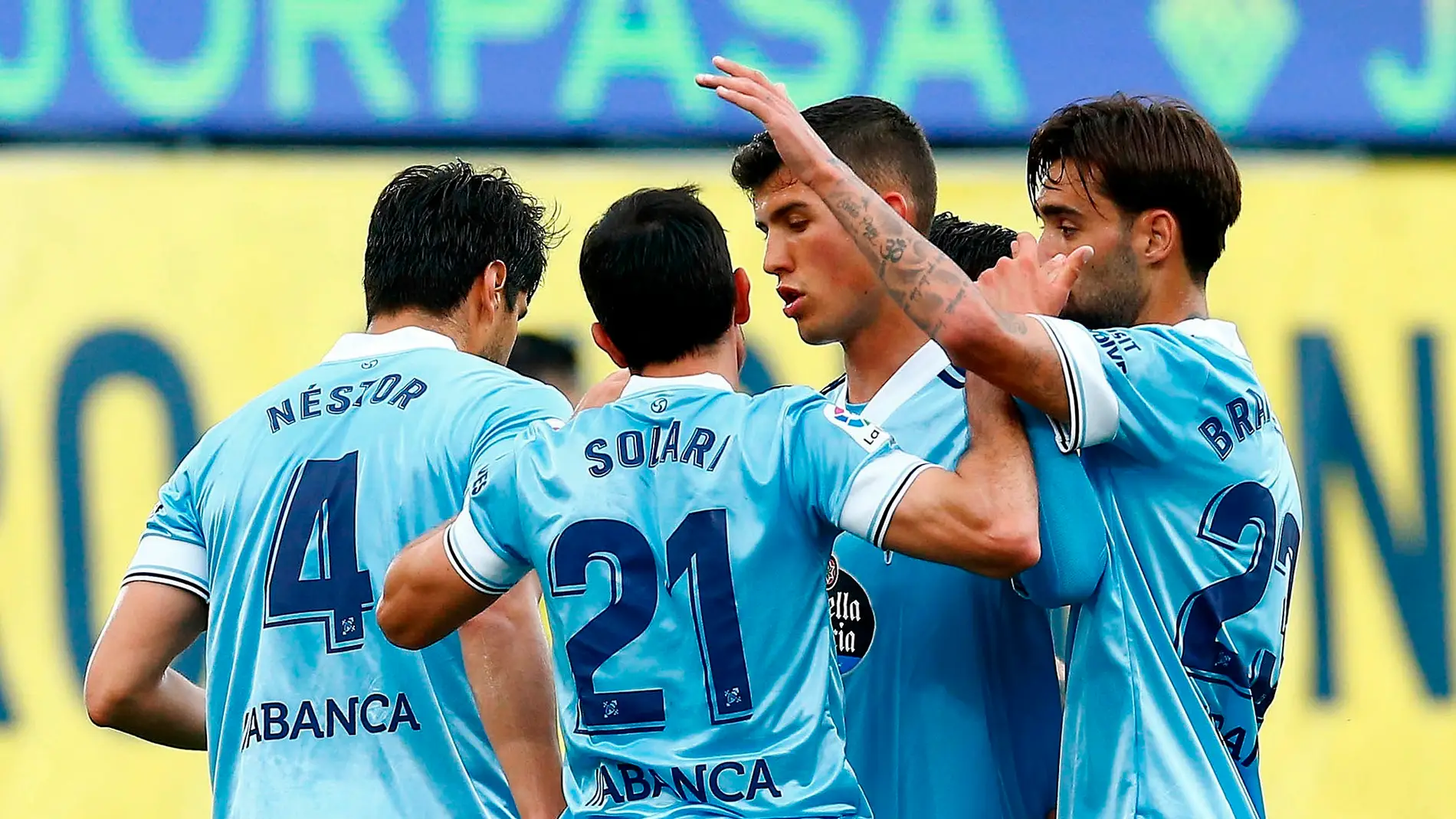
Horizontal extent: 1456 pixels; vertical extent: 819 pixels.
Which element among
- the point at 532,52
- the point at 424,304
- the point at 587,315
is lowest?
the point at 424,304

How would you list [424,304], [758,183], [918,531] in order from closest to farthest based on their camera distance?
[918,531]
[758,183]
[424,304]

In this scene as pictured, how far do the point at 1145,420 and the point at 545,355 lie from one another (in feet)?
12.4

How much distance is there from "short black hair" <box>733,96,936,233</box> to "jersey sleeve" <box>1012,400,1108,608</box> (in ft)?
2.26

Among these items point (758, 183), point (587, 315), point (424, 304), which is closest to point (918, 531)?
point (758, 183)

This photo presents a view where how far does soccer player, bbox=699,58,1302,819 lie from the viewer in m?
2.70

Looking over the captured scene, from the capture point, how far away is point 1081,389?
8.75 feet

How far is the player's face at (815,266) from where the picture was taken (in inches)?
121

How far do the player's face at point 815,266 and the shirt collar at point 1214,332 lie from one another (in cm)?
51

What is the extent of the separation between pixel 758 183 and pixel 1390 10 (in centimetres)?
437

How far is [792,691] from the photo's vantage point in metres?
2.63

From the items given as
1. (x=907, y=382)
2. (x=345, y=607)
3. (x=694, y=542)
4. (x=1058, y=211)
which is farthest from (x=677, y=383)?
(x=345, y=607)

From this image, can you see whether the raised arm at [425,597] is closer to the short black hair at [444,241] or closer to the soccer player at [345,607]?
the soccer player at [345,607]

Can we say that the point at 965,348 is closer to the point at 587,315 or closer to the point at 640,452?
the point at 640,452

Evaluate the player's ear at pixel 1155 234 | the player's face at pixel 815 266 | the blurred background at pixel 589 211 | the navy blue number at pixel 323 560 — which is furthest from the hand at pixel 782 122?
the blurred background at pixel 589 211
